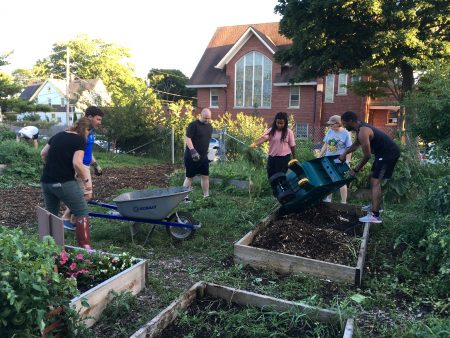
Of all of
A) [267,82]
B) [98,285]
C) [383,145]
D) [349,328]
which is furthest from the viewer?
[267,82]

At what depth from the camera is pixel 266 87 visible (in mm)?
27984

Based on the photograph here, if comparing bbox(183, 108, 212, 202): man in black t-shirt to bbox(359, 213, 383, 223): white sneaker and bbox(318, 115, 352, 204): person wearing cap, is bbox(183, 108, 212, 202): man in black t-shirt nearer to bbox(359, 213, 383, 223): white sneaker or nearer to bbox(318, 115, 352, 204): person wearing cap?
bbox(318, 115, 352, 204): person wearing cap

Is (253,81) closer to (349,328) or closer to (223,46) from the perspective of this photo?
(223,46)

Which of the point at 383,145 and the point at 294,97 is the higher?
the point at 294,97

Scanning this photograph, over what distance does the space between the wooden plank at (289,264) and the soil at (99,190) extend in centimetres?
377

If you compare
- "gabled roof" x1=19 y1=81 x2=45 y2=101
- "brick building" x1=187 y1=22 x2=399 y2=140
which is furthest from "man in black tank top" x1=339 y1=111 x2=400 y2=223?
"gabled roof" x1=19 y1=81 x2=45 y2=101

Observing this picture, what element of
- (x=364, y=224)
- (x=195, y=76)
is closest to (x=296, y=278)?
(x=364, y=224)

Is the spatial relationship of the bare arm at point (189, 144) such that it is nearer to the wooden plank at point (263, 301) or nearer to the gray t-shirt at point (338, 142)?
the gray t-shirt at point (338, 142)

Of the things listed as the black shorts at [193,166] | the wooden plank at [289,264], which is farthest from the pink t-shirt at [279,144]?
the wooden plank at [289,264]

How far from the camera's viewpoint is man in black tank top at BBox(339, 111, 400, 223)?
529 cm

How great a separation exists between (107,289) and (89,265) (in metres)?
0.37

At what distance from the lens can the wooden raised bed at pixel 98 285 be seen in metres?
2.89

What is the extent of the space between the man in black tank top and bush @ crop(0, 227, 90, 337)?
4.12 metres

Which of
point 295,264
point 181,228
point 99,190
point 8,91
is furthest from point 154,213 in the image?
point 8,91
